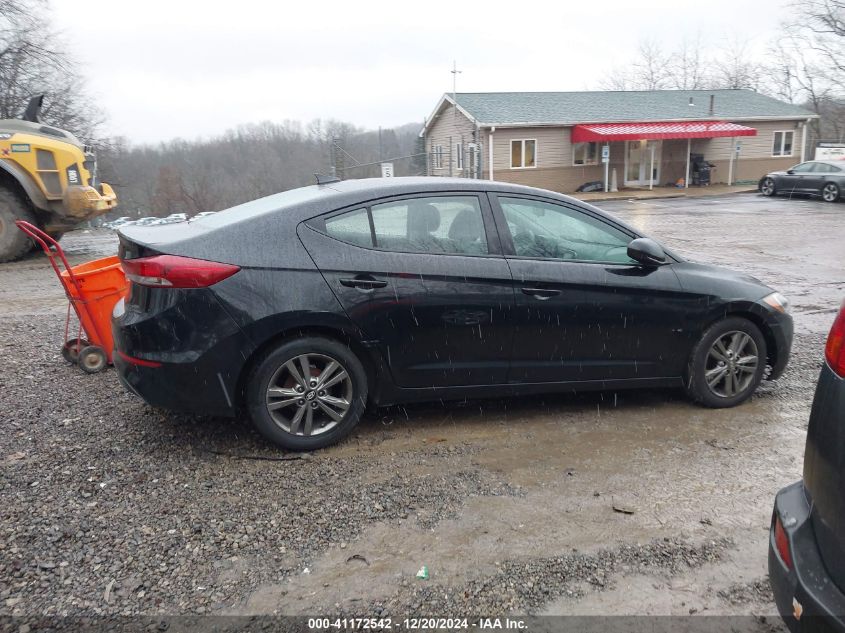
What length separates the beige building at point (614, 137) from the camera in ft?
102

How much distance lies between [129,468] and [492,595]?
226 centimetres

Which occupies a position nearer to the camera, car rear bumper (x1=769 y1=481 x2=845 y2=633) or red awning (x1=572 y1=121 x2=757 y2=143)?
car rear bumper (x1=769 y1=481 x2=845 y2=633)

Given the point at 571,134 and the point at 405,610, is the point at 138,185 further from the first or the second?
the point at 405,610

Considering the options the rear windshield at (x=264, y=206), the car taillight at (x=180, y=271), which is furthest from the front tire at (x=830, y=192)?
the car taillight at (x=180, y=271)

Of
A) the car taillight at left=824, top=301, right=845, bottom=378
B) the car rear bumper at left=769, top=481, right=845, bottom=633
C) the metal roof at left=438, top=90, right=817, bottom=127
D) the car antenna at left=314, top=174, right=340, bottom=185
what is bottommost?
the car rear bumper at left=769, top=481, right=845, bottom=633

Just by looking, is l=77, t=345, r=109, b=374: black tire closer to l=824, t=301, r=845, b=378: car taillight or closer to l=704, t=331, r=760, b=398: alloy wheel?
l=704, t=331, r=760, b=398: alloy wheel

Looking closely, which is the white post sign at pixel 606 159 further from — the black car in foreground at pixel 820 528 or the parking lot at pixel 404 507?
the black car in foreground at pixel 820 528

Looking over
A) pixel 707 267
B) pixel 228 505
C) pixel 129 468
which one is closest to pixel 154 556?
pixel 228 505

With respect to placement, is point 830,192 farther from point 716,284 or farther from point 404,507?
point 404,507

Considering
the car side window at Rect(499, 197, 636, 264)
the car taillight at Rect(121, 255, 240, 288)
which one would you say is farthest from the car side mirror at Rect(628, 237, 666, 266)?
the car taillight at Rect(121, 255, 240, 288)

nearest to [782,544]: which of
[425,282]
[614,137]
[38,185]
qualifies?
[425,282]

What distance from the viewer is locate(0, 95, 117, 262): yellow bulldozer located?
11180 millimetres

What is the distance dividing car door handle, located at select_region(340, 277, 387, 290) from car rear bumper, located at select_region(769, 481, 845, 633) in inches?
95.2

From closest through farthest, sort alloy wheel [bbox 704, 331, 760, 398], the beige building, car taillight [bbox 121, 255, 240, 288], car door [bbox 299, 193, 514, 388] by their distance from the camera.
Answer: car taillight [bbox 121, 255, 240, 288]
car door [bbox 299, 193, 514, 388]
alloy wheel [bbox 704, 331, 760, 398]
the beige building
